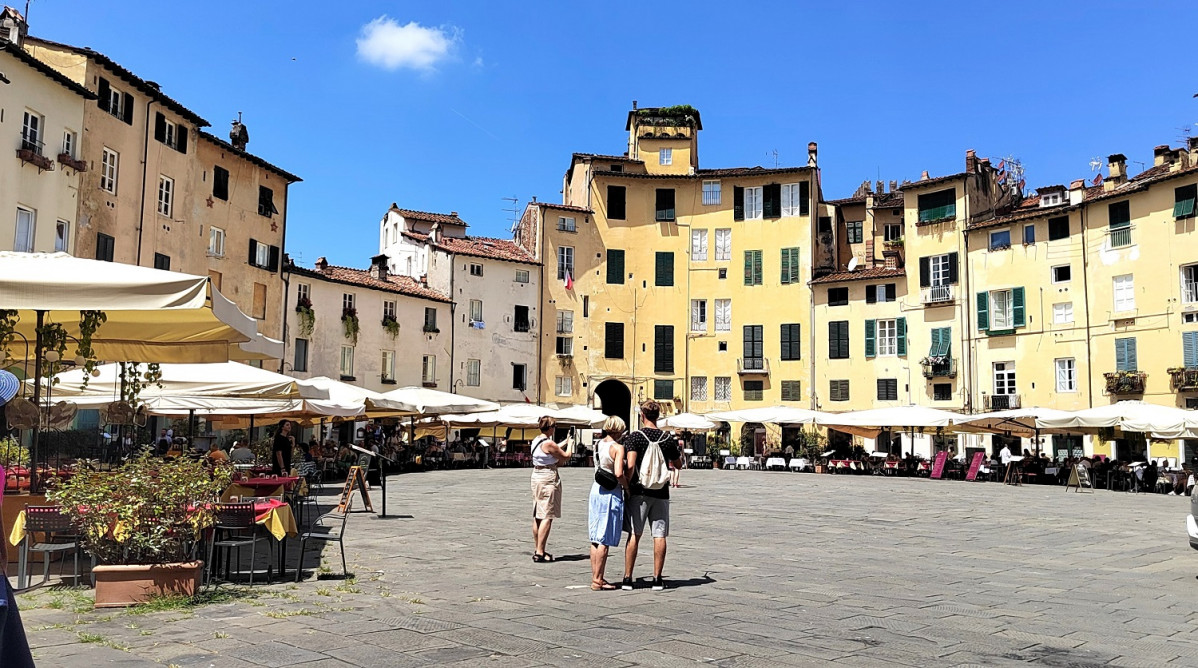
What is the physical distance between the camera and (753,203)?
165ft

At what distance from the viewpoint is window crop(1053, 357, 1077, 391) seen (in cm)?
3806

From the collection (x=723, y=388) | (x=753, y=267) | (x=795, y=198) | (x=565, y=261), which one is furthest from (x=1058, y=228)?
(x=565, y=261)

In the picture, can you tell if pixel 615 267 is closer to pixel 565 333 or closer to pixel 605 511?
pixel 565 333

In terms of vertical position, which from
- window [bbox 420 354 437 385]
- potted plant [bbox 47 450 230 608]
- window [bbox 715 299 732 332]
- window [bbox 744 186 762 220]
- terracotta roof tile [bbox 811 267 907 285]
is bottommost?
potted plant [bbox 47 450 230 608]

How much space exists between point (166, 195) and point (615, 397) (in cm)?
2563

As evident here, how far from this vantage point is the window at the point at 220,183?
3441 cm

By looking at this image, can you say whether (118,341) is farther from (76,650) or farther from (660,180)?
(660,180)

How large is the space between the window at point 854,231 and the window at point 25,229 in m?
38.2

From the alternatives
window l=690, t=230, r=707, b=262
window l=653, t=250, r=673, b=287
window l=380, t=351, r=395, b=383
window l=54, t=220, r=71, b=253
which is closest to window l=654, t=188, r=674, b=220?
window l=690, t=230, r=707, b=262

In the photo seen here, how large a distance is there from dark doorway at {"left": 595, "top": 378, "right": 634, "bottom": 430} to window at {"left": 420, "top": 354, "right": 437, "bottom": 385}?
860 centimetres

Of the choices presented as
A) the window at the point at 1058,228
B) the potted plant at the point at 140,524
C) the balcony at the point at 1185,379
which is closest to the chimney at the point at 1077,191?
the window at the point at 1058,228

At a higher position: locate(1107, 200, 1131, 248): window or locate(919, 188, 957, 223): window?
locate(919, 188, 957, 223): window

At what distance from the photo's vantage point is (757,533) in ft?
44.2

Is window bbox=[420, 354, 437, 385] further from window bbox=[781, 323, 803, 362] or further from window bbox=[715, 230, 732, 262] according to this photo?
window bbox=[781, 323, 803, 362]
